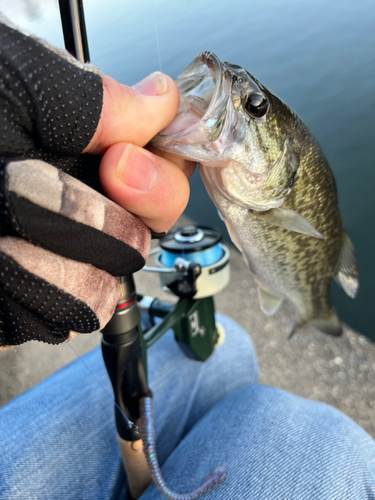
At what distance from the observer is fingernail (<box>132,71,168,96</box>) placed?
0.43m

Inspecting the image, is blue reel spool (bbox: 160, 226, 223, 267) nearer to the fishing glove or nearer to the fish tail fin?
the fish tail fin

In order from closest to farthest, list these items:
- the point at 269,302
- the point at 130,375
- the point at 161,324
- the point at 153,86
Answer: the point at 153,86
the point at 130,375
the point at 161,324
the point at 269,302

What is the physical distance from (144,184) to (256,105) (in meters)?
0.33

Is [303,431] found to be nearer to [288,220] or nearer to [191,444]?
[191,444]

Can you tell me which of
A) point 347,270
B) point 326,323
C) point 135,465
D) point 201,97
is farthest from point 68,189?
point 326,323

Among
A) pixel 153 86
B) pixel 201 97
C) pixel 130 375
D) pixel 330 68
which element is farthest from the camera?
pixel 330 68

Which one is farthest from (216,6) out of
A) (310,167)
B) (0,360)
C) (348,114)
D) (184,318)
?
(0,360)

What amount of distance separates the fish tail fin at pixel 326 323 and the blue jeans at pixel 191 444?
33cm

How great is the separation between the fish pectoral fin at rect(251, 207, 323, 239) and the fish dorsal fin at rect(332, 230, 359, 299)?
35 centimetres

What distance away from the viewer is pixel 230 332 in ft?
3.85

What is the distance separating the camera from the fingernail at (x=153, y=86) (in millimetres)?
431

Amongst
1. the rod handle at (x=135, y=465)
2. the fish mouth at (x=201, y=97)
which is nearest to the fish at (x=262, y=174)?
the fish mouth at (x=201, y=97)

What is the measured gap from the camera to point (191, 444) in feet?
2.39

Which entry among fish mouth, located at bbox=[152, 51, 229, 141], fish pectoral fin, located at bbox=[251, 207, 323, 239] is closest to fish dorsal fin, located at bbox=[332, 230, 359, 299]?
fish pectoral fin, located at bbox=[251, 207, 323, 239]
